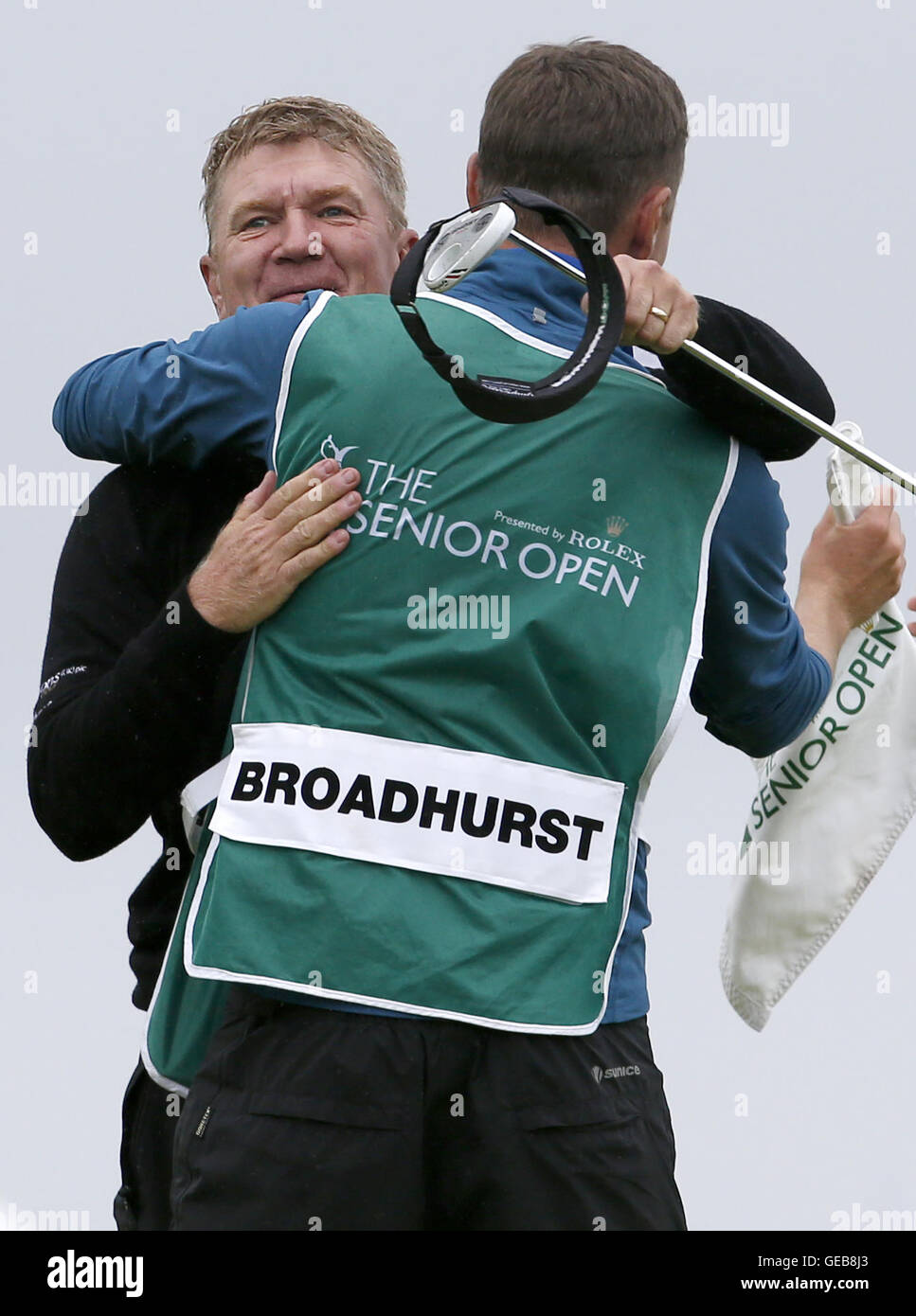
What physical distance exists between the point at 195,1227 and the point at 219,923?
280 mm

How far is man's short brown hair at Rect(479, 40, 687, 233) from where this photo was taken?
1951 mm

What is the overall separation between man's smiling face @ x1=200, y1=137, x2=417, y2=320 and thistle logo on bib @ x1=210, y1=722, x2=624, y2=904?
102 centimetres

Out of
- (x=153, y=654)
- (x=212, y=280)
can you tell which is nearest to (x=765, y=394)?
(x=153, y=654)

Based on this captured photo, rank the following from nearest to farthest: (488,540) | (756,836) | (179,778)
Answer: (488,540)
(179,778)
(756,836)

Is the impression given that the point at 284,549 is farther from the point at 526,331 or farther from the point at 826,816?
the point at 826,816

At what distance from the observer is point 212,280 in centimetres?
280

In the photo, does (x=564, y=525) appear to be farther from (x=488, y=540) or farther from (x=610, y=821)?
(x=610, y=821)

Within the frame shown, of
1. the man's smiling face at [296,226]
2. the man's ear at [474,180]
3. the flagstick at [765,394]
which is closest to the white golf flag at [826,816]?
the flagstick at [765,394]

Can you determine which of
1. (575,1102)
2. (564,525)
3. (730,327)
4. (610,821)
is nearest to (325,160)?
(730,327)

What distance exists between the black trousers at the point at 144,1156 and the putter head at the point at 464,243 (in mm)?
998

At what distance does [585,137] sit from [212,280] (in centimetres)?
99

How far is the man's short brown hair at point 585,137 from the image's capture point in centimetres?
195

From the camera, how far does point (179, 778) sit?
1953 millimetres

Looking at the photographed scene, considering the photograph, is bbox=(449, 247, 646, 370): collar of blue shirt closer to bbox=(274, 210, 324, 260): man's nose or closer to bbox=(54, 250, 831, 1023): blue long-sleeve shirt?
bbox=(54, 250, 831, 1023): blue long-sleeve shirt
